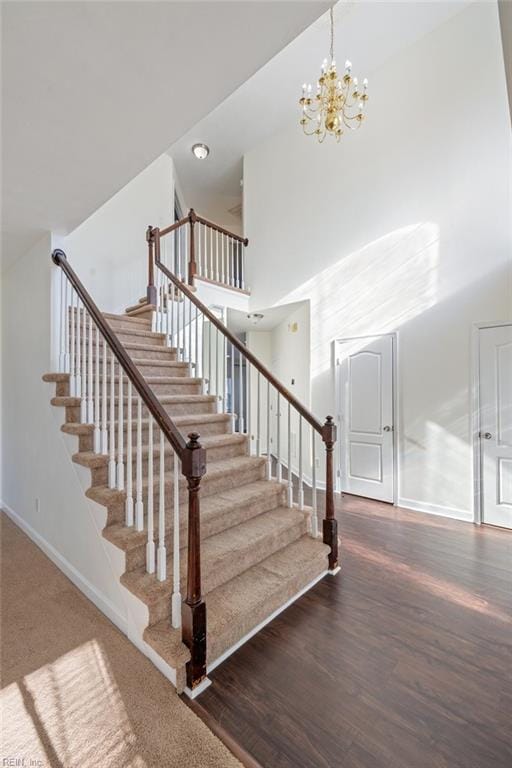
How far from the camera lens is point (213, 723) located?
1.44m

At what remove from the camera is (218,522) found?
2.40m

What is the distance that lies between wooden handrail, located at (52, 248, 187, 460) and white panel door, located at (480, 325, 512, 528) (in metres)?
3.23

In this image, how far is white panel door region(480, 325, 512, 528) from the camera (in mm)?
3445

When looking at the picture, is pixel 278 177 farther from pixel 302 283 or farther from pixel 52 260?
pixel 52 260

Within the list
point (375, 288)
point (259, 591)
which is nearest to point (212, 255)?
point (375, 288)

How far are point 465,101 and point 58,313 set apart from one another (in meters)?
4.53

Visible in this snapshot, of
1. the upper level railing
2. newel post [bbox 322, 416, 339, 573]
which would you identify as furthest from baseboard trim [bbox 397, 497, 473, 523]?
the upper level railing

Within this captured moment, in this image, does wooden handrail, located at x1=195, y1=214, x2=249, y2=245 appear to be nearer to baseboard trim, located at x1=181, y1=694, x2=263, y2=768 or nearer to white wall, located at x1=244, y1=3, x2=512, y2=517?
white wall, located at x1=244, y1=3, x2=512, y2=517

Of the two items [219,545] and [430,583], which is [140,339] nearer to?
[219,545]

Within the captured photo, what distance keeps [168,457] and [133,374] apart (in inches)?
37.1

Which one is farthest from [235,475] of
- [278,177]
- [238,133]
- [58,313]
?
[238,133]

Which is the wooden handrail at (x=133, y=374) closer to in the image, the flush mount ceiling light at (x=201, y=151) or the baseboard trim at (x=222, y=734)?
the baseboard trim at (x=222, y=734)

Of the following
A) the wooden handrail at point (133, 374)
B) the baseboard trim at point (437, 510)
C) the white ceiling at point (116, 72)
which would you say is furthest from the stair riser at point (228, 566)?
the white ceiling at point (116, 72)

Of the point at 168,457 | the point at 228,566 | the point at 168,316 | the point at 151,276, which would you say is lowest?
the point at 228,566
